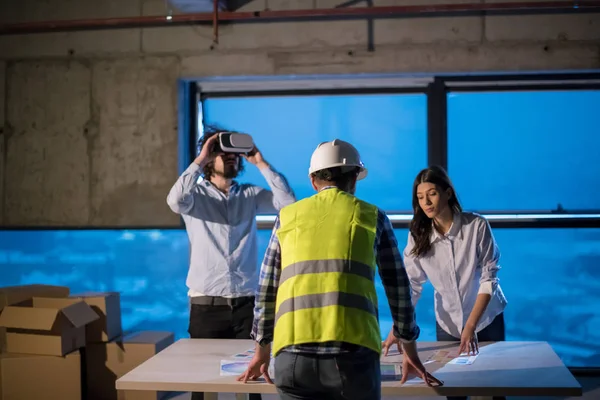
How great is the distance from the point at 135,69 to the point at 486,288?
297 cm

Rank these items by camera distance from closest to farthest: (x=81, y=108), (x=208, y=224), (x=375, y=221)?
(x=375, y=221) → (x=208, y=224) → (x=81, y=108)

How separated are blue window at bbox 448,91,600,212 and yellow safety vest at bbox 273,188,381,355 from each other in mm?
2893

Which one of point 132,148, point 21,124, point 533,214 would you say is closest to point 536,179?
Result: point 533,214

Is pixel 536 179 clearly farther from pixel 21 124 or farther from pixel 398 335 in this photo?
pixel 21 124

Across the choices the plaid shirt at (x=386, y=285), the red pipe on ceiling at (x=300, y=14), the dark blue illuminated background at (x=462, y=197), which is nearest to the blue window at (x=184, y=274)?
the dark blue illuminated background at (x=462, y=197)

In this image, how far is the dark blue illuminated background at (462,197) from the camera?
170 inches

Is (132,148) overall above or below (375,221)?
above

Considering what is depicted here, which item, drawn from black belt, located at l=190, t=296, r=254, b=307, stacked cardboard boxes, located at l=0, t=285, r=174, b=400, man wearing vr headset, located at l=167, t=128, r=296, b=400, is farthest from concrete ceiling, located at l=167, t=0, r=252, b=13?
black belt, located at l=190, t=296, r=254, b=307

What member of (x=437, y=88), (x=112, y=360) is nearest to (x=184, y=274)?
(x=112, y=360)

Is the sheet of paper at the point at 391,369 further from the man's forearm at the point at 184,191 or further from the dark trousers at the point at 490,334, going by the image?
the man's forearm at the point at 184,191

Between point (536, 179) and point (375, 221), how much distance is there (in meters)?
3.08

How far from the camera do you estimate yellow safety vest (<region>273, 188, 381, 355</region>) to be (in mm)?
1703

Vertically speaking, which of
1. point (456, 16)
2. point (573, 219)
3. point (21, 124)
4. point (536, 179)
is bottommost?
point (573, 219)

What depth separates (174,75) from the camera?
14.5 feet
